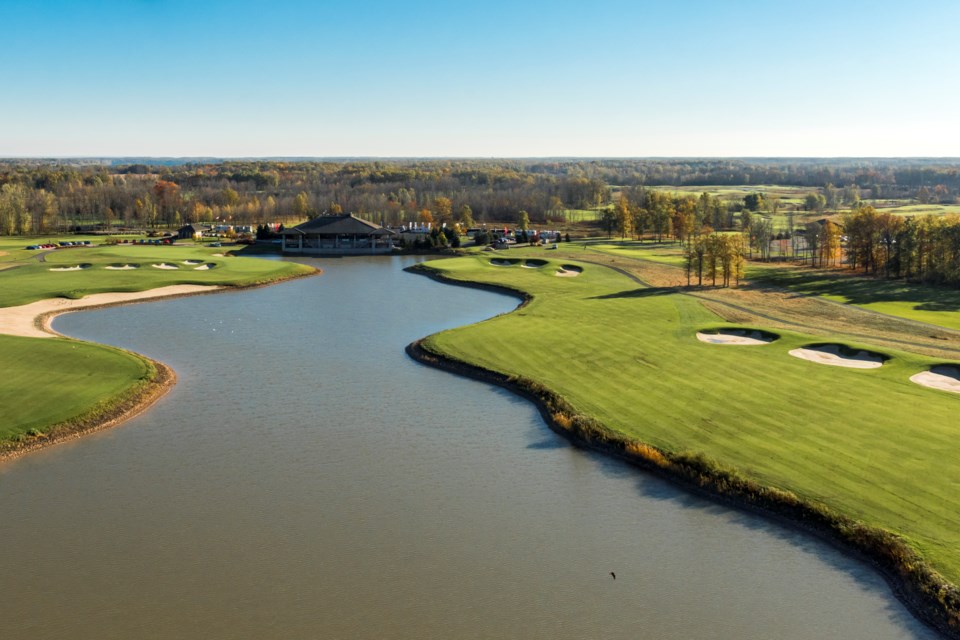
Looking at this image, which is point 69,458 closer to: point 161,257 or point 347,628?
point 347,628

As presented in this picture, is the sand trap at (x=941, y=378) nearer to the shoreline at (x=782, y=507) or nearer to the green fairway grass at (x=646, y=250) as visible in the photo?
the shoreline at (x=782, y=507)

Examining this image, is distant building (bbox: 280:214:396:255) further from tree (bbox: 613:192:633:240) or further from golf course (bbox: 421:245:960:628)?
golf course (bbox: 421:245:960:628)

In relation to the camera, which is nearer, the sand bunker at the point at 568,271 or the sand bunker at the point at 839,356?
the sand bunker at the point at 839,356

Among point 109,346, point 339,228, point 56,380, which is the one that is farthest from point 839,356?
point 339,228

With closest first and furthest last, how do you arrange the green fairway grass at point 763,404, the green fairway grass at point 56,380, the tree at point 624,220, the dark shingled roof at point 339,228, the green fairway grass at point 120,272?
1. the green fairway grass at point 763,404
2. the green fairway grass at point 56,380
3. the green fairway grass at point 120,272
4. the dark shingled roof at point 339,228
5. the tree at point 624,220

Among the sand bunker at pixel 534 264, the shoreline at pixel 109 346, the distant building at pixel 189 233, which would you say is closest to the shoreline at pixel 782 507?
the shoreline at pixel 109 346

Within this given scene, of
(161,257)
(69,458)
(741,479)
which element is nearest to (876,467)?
(741,479)

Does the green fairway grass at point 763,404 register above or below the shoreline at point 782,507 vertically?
above
